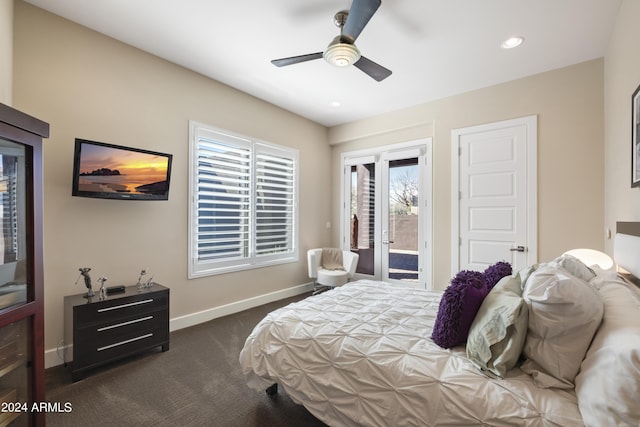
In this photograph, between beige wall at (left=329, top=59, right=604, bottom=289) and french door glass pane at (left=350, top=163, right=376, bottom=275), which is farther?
french door glass pane at (left=350, top=163, right=376, bottom=275)

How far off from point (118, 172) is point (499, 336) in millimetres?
3236

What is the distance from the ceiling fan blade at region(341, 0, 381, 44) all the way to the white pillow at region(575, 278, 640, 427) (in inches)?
87.0

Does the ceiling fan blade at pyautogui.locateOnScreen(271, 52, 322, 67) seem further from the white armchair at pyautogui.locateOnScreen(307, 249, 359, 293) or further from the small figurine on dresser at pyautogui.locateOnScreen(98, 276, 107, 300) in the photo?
the white armchair at pyautogui.locateOnScreen(307, 249, 359, 293)

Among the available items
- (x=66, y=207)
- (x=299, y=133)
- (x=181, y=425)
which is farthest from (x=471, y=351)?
(x=299, y=133)

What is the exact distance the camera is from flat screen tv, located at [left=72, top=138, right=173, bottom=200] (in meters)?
2.52

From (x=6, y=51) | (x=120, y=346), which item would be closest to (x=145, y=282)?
(x=120, y=346)

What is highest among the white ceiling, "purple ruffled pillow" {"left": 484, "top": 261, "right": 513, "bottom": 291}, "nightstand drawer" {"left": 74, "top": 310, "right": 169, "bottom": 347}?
the white ceiling

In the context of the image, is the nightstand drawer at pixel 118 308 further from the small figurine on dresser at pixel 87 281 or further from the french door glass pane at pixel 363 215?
the french door glass pane at pixel 363 215

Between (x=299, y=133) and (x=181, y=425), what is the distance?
423cm

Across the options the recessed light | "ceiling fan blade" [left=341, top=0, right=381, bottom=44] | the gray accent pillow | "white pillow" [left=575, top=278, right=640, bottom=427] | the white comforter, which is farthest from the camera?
the recessed light

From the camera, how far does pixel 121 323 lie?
2570 millimetres

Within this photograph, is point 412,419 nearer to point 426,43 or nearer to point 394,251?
Result: point 426,43

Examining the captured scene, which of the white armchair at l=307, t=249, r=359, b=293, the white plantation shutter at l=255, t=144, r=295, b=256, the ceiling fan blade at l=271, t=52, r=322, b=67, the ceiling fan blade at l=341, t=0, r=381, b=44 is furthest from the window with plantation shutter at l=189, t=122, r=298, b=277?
the ceiling fan blade at l=341, t=0, r=381, b=44

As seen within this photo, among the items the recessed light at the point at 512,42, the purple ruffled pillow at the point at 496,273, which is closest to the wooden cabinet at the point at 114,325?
the purple ruffled pillow at the point at 496,273
